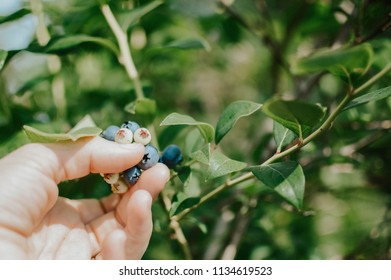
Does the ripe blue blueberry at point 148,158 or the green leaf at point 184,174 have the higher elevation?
the ripe blue blueberry at point 148,158

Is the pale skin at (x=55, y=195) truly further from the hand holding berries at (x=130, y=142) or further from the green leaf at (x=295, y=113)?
the green leaf at (x=295, y=113)

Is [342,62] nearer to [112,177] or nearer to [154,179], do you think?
[154,179]

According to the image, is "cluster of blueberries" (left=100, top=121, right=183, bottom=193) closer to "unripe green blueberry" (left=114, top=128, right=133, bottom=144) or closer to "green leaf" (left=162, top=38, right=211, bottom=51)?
"unripe green blueberry" (left=114, top=128, right=133, bottom=144)

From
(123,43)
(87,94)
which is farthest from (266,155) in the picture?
(87,94)

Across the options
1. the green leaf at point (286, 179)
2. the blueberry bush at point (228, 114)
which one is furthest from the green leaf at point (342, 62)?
the green leaf at point (286, 179)
